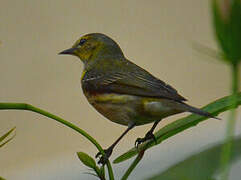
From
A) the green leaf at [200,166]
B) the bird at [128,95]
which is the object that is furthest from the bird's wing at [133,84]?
the green leaf at [200,166]

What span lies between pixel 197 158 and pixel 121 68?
0.42m

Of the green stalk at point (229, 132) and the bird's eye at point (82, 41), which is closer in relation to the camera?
the green stalk at point (229, 132)

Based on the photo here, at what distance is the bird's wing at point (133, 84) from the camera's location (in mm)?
818

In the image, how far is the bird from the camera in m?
0.77

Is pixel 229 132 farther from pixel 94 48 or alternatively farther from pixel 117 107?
pixel 94 48

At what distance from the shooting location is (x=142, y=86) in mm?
852

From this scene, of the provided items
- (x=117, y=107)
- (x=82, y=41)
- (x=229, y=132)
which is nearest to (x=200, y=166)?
(x=229, y=132)

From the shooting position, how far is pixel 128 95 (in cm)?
85

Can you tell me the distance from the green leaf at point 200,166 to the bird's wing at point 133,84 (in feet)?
0.87

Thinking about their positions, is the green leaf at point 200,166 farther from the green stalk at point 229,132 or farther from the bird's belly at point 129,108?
the bird's belly at point 129,108

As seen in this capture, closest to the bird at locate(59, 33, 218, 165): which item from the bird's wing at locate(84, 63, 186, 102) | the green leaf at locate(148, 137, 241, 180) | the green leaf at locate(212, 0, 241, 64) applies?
the bird's wing at locate(84, 63, 186, 102)

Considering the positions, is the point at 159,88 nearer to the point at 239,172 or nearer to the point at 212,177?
the point at 239,172

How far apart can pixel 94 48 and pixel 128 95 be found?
249 millimetres

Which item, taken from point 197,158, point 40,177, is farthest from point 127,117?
point 40,177
